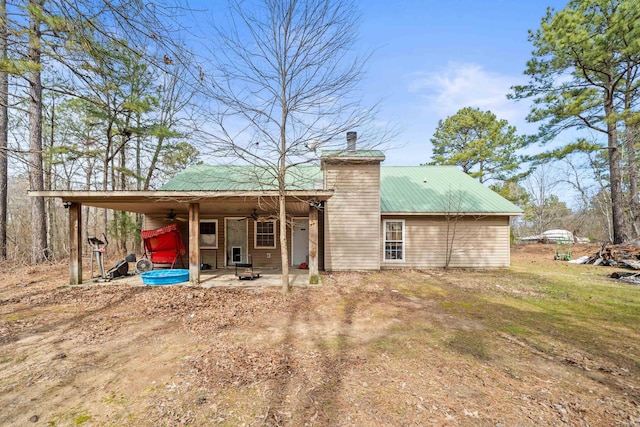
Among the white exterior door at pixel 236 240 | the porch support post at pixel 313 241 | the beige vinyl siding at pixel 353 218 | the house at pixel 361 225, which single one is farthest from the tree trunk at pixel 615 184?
the white exterior door at pixel 236 240

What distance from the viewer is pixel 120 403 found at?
2.59m

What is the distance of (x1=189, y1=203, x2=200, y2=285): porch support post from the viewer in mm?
7445

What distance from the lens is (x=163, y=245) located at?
934 centimetres

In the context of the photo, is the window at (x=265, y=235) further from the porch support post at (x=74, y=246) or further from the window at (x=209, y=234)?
the porch support post at (x=74, y=246)

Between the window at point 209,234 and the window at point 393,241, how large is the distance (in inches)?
278

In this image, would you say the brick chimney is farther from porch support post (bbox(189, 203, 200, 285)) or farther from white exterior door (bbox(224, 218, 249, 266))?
white exterior door (bbox(224, 218, 249, 266))

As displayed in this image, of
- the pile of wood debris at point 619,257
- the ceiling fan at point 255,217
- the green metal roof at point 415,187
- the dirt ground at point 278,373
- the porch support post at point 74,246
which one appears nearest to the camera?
the dirt ground at point 278,373

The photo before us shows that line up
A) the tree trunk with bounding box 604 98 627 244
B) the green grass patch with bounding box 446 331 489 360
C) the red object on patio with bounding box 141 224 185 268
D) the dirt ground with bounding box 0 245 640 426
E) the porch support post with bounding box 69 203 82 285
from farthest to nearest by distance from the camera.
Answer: the tree trunk with bounding box 604 98 627 244
the red object on patio with bounding box 141 224 185 268
the porch support post with bounding box 69 203 82 285
the green grass patch with bounding box 446 331 489 360
the dirt ground with bounding box 0 245 640 426

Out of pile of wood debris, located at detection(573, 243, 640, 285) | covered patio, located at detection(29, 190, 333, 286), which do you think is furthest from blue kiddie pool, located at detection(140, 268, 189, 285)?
pile of wood debris, located at detection(573, 243, 640, 285)

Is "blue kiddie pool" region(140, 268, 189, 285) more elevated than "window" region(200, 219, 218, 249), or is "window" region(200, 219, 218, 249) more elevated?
"window" region(200, 219, 218, 249)

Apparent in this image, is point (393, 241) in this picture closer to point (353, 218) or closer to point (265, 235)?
point (353, 218)

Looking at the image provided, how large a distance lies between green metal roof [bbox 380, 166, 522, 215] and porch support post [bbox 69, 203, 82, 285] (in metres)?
9.92

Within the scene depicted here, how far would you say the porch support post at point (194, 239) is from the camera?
745 centimetres

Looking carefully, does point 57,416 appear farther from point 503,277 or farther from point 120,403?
point 503,277
